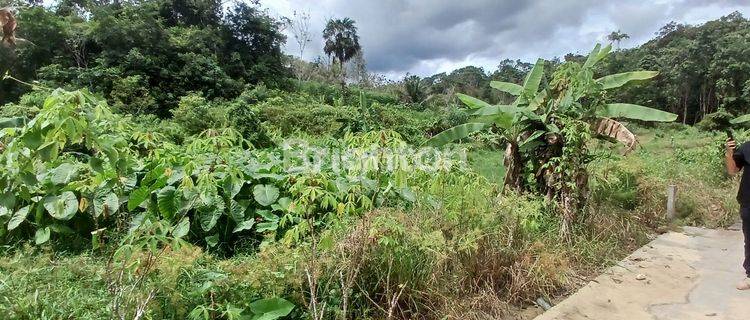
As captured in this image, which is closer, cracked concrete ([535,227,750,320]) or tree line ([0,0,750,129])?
cracked concrete ([535,227,750,320])

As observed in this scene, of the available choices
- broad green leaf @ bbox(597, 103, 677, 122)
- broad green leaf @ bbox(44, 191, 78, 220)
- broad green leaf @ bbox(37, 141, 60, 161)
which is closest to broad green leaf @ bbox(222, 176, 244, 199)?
broad green leaf @ bbox(44, 191, 78, 220)

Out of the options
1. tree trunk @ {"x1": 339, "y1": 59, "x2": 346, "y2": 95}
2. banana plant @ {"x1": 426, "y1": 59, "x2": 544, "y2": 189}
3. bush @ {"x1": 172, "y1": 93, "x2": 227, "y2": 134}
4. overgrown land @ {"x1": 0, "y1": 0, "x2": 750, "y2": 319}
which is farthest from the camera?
tree trunk @ {"x1": 339, "y1": 59, "x2": 346, "y2": 95}

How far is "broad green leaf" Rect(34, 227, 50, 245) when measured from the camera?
286 cm

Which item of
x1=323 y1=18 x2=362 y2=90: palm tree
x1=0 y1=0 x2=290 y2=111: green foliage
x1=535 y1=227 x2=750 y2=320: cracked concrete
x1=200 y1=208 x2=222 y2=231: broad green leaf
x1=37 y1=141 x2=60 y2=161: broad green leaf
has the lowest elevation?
x1=535 y1=227 x2=750 y2=320: cracked concrete

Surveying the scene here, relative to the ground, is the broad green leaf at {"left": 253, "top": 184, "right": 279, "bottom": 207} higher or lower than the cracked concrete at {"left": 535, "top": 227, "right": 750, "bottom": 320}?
higher

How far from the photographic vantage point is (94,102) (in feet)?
5.97

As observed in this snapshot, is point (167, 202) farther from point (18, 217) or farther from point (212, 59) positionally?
point (212, 59)

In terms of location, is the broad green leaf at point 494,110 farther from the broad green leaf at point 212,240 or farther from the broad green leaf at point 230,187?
the broad green leaf at point 212,240

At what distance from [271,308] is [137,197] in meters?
1.44

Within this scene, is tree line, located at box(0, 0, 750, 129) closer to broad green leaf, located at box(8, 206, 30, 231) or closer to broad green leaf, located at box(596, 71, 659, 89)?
broad green leaf, located at box(596, 71, 659, 89)

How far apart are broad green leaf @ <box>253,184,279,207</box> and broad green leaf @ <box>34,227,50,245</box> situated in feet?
4.19

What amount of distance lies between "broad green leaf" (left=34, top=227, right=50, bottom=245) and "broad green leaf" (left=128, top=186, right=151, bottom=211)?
50cm

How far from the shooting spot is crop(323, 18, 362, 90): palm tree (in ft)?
107

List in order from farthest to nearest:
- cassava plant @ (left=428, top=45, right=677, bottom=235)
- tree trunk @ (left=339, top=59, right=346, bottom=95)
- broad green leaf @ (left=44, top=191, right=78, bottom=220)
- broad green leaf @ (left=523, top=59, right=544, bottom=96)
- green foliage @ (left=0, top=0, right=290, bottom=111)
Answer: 1. tree trunk @ (left=339, top=59, right=346, bottom=95)
2. green foliage @ (left=0, top=0, right=290, bottom=111)
3. broad green leaf @ (left=523, top=59, right=544, bottom=96)
4. cassava plant @ (left=428, top=45, right=677, bottom=235)
5. broad green leaf @ (left=44, top=191, right=78, bottom=220)
